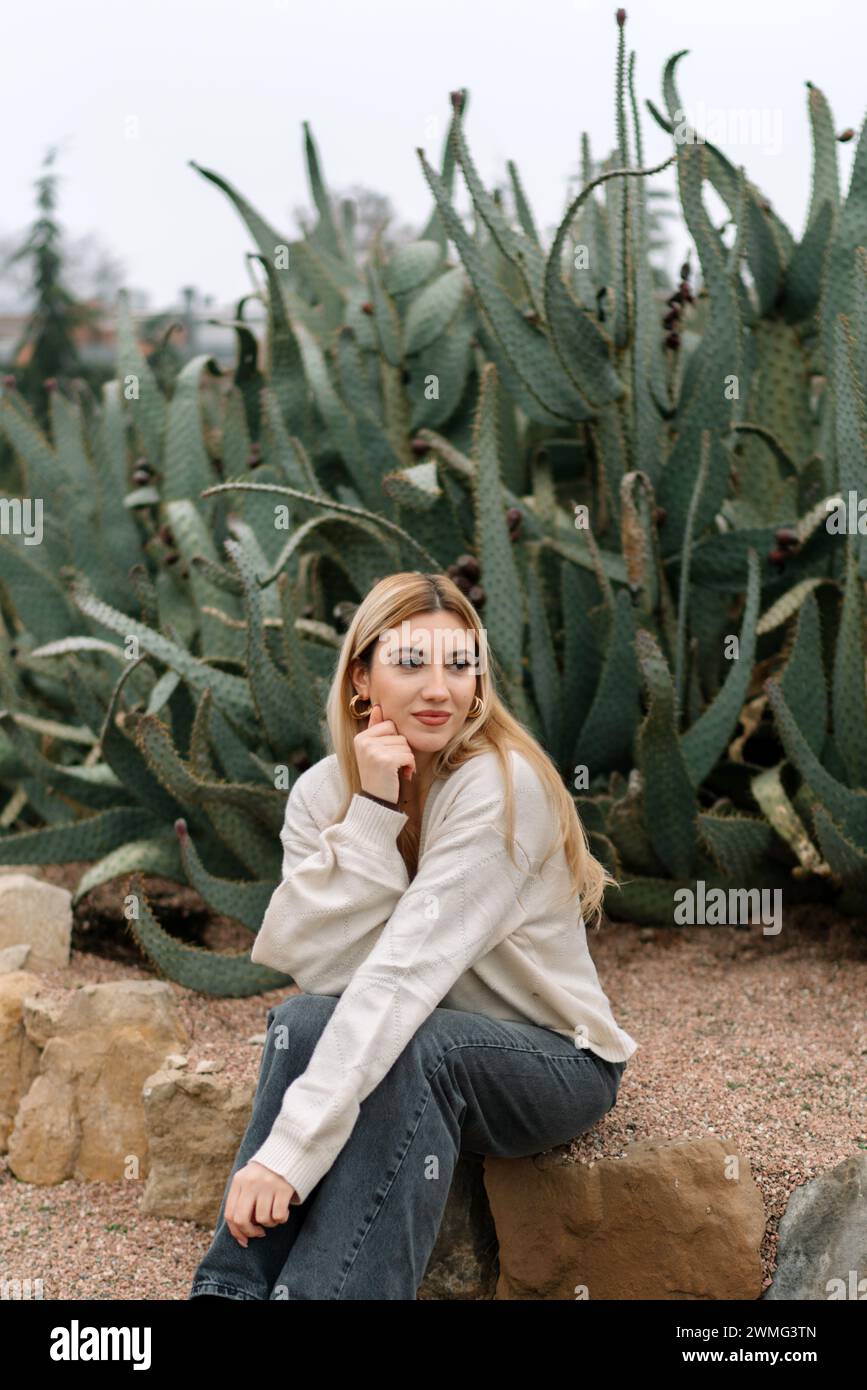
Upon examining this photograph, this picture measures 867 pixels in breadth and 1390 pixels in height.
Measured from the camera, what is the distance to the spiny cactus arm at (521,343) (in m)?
3.24

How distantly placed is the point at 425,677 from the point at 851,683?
115 cm

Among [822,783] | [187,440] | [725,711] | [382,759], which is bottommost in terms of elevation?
[822,783]

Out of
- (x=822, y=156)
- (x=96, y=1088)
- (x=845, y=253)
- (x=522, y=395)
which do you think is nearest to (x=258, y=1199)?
(x=96, y=1088)

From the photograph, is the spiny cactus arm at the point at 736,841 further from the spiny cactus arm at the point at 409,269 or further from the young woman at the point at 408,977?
the spiny cactus arm at the point at 409,269

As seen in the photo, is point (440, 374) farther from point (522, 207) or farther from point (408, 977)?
point (408, 977)

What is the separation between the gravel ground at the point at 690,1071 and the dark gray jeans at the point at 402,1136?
209mm

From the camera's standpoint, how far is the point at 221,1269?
1.91 metres

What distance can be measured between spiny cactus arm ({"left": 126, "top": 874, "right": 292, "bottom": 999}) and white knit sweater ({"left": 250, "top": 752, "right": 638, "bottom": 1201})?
27.8 inches

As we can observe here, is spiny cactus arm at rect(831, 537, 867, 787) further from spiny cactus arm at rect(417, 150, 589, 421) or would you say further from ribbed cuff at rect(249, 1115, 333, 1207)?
ribbed cuff at rect(249, 1115, 333, 1207)

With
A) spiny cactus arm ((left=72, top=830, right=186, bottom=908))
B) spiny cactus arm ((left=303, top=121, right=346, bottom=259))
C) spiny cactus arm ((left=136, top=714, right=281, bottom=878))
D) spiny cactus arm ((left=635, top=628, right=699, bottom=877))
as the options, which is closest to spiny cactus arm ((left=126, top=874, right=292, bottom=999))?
spiny cactus arm ((left=136, top=714, right=281, bottom=878))

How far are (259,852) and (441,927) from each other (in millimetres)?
1262

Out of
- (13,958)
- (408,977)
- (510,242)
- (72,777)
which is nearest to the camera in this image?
(408,977)

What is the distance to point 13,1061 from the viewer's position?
2920 millimetres
